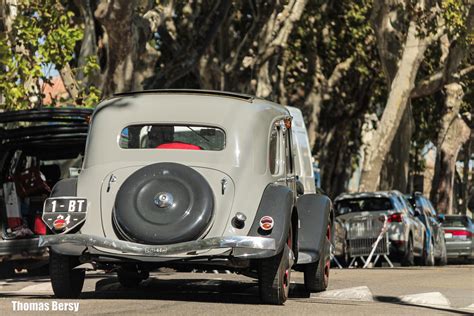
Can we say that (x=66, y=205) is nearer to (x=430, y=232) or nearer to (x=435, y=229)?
(x=430, y=232)

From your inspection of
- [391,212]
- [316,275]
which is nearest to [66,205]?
[316,275]

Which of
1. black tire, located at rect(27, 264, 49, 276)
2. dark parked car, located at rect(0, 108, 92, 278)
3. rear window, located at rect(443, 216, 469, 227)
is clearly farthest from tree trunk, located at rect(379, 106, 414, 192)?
dark parked car, located at rect(0, 108, 92, 278)

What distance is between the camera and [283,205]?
11727 millimetres

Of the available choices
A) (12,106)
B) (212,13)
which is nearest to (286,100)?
(212,13)

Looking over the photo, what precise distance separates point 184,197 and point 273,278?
1.15 m

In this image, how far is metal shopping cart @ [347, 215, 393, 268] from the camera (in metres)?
23.0

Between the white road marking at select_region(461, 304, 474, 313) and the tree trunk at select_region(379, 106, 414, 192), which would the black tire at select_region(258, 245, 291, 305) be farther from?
the tree trunk at select_region(379, 106, 414, 192)

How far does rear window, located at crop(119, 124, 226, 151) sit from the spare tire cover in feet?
2.83

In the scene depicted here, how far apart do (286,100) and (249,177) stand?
2713cm

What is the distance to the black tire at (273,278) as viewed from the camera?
459 inches

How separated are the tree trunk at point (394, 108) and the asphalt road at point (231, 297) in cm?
1248

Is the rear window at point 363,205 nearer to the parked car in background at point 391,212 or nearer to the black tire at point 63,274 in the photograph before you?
the parked car in background at point 391,212

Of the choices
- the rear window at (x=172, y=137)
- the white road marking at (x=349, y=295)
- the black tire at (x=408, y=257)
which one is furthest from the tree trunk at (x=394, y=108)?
the rear window at (x=172, y=137)

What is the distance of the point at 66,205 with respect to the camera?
38.8ft
